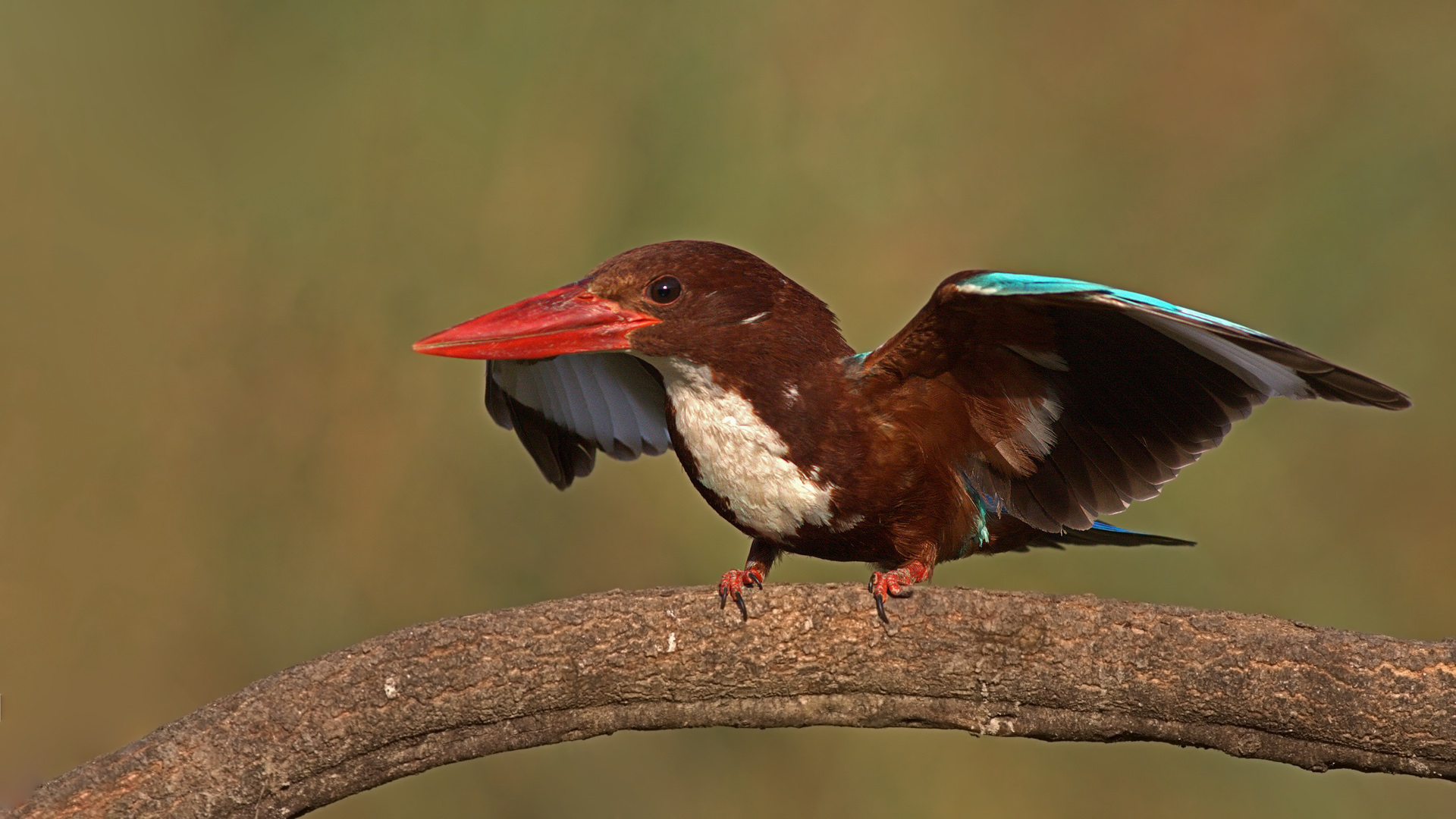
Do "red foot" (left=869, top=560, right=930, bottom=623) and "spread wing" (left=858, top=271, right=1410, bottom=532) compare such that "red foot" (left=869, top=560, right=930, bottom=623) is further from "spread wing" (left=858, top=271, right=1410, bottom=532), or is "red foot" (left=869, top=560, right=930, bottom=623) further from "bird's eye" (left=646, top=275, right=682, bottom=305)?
"bird's eye" (left=646, top=275, right=682, bottom=305)

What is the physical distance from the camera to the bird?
1.75 m

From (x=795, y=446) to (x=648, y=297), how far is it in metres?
0.30

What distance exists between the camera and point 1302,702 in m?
1.63

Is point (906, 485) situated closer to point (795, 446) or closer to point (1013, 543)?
point (795, 446)

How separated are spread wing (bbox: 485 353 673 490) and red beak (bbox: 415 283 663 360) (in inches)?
16.4

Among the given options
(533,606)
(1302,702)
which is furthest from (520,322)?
(1302,702)

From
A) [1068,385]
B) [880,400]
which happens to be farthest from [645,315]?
[1068,385]

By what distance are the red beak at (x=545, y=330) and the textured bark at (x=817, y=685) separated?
0.36 m

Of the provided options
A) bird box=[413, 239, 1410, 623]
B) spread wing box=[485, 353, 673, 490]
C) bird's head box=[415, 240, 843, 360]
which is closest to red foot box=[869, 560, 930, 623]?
bird box=[413, 239, 1410, 623]

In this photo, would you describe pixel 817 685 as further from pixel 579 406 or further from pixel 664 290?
pixel 579 406

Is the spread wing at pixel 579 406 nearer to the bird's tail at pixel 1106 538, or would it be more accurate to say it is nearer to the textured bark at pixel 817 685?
the textured bark at pixel 817 685

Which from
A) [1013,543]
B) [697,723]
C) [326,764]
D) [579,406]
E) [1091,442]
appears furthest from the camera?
[579,406]

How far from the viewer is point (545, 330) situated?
1768mm

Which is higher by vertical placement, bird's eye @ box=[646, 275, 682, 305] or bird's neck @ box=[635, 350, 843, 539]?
bird's eye @ box=[646, 275, 682, 305]
